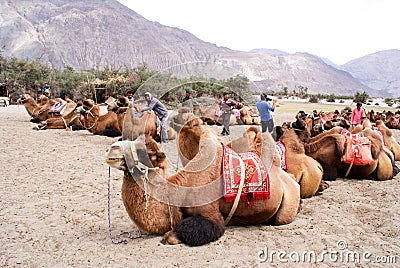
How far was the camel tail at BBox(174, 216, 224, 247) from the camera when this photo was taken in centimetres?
424

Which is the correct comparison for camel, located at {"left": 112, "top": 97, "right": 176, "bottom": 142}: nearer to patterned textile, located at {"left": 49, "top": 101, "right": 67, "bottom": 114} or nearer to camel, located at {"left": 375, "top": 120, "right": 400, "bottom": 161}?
camel, located at {"left": 375, "top": 120, "right": 400, "bottom": 161}

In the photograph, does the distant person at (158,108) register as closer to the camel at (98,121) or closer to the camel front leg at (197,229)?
the camel front leg at (197,229)

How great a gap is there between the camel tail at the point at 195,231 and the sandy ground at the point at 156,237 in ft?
0.28

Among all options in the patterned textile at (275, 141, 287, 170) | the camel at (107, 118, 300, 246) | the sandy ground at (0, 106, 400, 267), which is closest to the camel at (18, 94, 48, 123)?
the sandy ground at (0, 106, 400, 267)

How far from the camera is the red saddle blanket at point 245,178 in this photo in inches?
179

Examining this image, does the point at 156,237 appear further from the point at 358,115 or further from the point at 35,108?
the point at 35,108

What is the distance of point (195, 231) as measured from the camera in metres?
4.24

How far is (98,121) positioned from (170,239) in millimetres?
10749

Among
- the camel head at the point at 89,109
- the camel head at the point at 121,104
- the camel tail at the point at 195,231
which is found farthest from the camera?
the camel head at the point at 89,109

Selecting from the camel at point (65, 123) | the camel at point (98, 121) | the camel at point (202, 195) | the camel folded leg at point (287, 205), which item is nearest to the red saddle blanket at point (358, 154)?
the camel folded leg at point (287, 205)

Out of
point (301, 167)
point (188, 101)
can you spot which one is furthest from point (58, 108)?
point (301, 167)

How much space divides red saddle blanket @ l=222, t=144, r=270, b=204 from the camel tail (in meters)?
0.42

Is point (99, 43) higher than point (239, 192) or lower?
higher

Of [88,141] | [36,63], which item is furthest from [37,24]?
[88,141]
